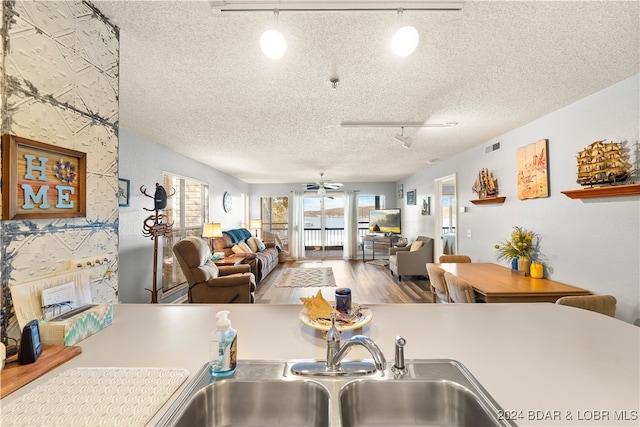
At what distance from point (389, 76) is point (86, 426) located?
7.31 feet

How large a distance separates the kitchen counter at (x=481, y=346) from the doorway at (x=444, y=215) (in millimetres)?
3646

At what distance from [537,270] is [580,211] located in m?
0.70

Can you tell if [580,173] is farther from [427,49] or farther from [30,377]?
[30,377]

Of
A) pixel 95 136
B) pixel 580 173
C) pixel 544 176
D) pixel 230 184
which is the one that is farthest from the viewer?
pixel 230 184

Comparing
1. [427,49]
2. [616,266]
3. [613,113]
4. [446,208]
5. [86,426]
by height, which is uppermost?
[427,49]

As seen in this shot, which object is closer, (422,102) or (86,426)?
(86,426)

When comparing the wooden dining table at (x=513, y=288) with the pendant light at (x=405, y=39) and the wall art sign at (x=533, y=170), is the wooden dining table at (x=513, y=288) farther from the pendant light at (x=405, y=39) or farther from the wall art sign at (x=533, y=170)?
the pendant light at (x=405, y=39)

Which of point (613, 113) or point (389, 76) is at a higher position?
point (389, 76)

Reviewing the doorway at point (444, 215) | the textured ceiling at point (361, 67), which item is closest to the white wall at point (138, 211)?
the textured ceiling at point (361, 67)

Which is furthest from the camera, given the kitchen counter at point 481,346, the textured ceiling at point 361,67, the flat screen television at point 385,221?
the flat screen television at point 385,221

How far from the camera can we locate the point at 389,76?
6.22ft

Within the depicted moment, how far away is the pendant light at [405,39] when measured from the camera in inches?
45.4

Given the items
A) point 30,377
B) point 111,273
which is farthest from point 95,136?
point 30,377

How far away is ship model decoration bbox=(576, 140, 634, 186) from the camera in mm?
→ 1916
